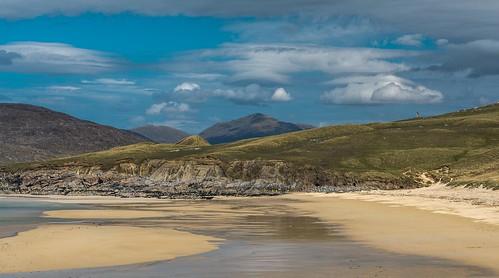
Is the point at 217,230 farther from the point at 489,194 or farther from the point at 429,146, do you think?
the point at 429,146

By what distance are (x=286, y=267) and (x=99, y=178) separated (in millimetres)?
128477

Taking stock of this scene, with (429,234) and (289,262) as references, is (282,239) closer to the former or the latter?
(429,234)

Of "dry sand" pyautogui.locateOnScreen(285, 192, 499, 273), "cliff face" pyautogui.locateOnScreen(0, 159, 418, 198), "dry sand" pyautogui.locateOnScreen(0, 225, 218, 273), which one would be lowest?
"dry sand" pyautogui.locateOnScreen(0, 225, 218, 273)

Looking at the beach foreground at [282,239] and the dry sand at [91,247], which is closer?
the beach foreground at [282,239]

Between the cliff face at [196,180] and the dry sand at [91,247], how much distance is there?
267 feet

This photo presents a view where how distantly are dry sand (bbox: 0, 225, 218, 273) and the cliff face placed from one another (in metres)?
81.5

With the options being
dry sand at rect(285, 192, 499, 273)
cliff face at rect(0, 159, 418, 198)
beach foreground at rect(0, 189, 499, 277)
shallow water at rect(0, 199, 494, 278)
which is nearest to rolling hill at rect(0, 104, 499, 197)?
cliff face at rect(0, 159, 418, 198)

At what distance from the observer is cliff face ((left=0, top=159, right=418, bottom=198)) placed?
135750 mm

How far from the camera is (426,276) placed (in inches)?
1019

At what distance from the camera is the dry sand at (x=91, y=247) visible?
3069cm

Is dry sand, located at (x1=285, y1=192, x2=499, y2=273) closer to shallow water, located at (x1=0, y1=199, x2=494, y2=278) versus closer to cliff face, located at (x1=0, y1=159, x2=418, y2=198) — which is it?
shallow water, located at (x1=0, y1=199, x2=494, y2=278)

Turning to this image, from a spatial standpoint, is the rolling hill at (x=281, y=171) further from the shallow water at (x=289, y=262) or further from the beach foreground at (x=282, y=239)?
the shallow water at (x=289, y=262)

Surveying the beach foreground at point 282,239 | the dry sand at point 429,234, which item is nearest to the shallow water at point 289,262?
the beach foreground at point 282,239

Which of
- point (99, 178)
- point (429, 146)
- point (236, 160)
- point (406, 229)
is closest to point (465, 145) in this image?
point (429, 146)
